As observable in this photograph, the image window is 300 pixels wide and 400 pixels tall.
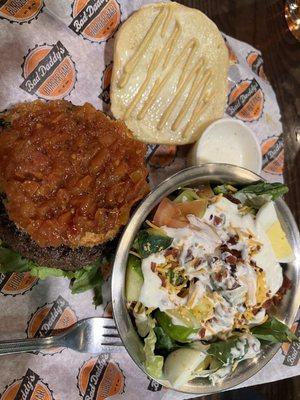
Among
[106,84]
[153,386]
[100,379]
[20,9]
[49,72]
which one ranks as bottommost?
[153,386]

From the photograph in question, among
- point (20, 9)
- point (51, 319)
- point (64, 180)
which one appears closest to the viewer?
point (64, 180)

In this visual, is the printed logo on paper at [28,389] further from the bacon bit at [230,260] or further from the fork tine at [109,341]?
the bacon bit at [230,260]

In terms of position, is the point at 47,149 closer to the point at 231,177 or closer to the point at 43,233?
the point at 43,233

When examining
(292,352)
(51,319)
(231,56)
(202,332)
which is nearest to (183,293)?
(202,332)

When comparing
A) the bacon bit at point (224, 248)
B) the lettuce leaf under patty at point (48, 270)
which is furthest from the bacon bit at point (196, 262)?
the lettuce leaf under patty at point (48, 270)

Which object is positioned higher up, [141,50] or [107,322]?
[141,50]

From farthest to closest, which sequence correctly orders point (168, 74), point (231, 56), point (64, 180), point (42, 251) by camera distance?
point (231, 56), point (168, 74), point (42, 251), point (64, 180)

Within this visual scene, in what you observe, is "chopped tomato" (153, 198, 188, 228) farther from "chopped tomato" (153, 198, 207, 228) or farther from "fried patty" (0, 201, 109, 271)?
"fried patty" (0, 201, 109, 271)

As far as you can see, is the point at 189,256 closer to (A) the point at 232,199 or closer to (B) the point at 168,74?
(A) the point at 232,199
